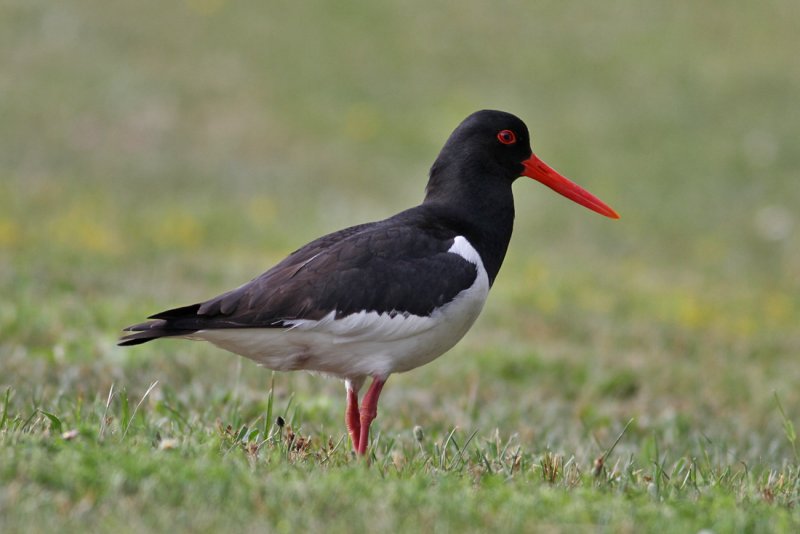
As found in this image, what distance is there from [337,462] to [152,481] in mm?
986

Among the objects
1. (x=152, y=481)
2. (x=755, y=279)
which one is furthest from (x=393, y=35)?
(x=152, y=481)

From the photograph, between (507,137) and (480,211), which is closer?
(480,211)

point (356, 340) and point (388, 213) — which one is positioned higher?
Answer: point (388, 213)

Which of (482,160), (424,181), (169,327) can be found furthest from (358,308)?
(424,181)

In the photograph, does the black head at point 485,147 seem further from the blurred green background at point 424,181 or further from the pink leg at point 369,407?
the blurred green background at point 424,181

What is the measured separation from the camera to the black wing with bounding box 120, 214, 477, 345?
4.72m

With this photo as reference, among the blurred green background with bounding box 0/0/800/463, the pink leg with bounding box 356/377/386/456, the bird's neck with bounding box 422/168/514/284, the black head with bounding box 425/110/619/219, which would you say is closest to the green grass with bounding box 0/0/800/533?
the blurred green background with bounding box 0/0/800/463

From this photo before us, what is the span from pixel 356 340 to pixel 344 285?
0.80 feet

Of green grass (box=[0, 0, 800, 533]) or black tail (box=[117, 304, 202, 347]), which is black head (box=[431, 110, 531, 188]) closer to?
green grass (box=[0, 0, 800, 533])

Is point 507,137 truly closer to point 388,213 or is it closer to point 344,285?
point 344,285

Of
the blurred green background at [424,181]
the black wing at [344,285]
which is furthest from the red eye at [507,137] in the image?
the blurred green background at [424,181]

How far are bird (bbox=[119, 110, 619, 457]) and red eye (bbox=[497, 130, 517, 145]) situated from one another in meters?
0.67

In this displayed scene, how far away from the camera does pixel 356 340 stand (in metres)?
4.82

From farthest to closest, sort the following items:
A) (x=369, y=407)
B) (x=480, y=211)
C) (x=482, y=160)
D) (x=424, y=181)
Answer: (x=424, y=181) → (x=482, y=160) → (x=480, y=211) → (x=369, y=407)
